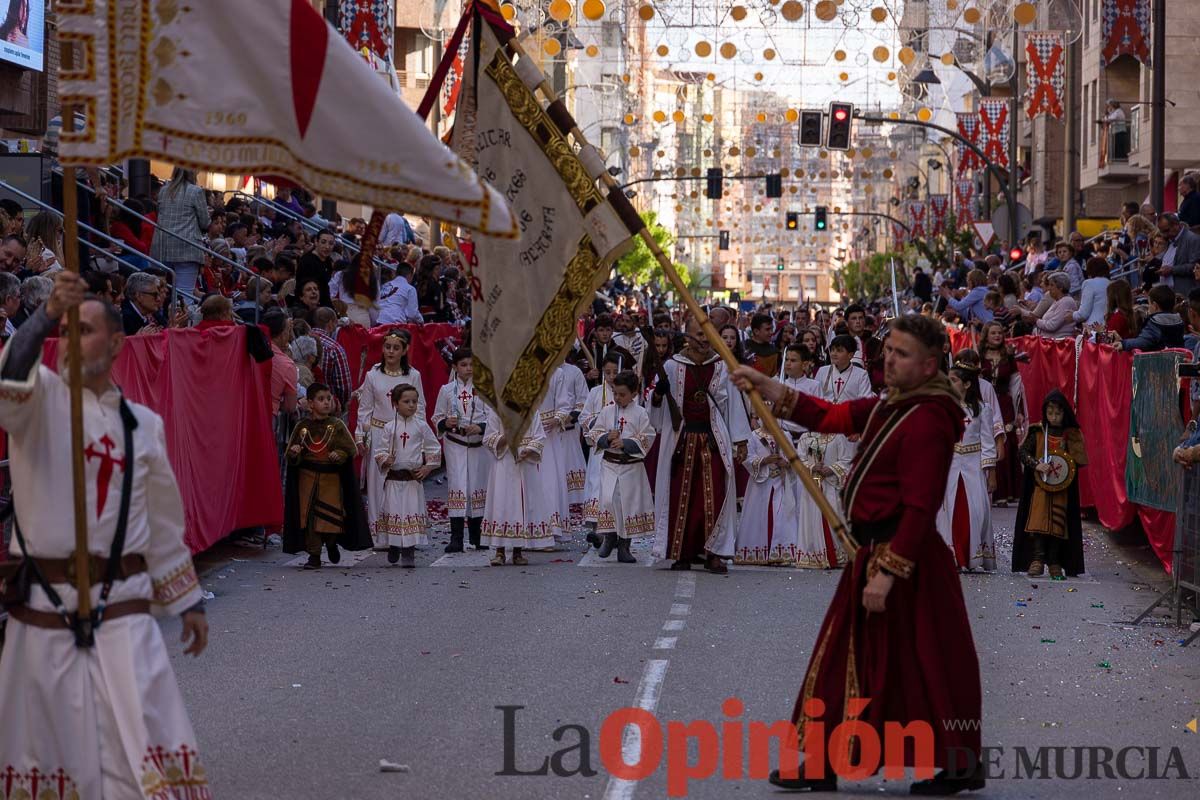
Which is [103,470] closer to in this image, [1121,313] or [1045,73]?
[1121,313]

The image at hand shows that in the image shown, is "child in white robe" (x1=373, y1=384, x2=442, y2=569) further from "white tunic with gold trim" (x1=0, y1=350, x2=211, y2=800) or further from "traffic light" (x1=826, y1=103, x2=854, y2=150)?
"traffic light" (x1=826, y1=103, x2=854, y2=150)

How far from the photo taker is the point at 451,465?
16797 mm

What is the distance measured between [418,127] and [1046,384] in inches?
637

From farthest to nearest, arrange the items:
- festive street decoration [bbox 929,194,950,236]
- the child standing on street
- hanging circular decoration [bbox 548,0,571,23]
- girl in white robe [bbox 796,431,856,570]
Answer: festive street decoration [bbox 929,194,950,236]
hanging circular decoration [bbox 548,0,571,23]
girl in white robe [bbox 796,431,856,570]
the child standing on street

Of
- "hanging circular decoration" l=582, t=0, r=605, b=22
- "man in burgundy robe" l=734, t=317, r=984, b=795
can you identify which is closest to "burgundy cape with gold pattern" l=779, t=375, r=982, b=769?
"man in burgundy robe" l=734, t=317, r=984, b=795

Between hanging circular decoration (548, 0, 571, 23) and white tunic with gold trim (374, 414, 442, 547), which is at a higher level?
hanging circular decoration (548, 0, 571, 23)

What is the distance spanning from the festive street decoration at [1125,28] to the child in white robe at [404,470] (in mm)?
18462

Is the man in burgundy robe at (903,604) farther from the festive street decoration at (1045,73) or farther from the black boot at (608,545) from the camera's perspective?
the festive street decoration at (1045,73)

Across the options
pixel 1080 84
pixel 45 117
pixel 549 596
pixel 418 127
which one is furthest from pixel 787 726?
pixel 1080 84

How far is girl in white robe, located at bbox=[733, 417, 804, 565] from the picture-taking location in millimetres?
15898

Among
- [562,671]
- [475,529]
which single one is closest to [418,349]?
[475,529]

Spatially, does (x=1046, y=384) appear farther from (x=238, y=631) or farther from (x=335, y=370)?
(x=238, y=631)

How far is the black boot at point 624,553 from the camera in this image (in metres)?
15.8

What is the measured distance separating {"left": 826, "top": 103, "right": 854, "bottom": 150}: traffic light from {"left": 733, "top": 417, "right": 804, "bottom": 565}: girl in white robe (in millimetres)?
22188
